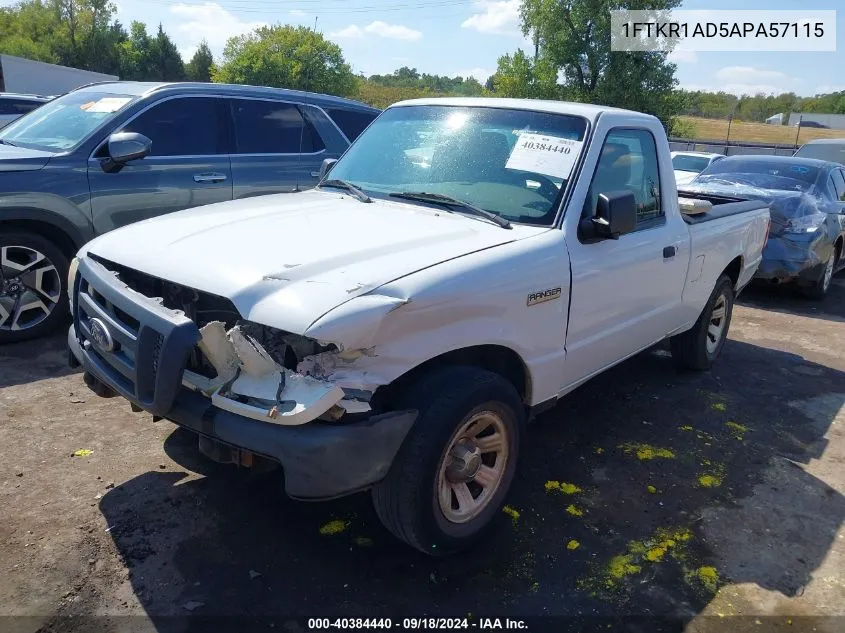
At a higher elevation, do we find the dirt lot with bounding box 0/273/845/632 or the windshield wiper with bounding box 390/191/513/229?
the windshield wiper with bounding box 390/191/513/229

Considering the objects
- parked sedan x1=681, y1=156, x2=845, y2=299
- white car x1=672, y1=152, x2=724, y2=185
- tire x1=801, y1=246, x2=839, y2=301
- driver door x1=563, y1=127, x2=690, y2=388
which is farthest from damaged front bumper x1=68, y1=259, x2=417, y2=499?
white car x1=672, y1=152, x2=724, y2=185

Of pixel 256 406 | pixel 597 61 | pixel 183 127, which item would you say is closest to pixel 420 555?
pixel 256 406

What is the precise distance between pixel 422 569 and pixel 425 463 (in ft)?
2.00

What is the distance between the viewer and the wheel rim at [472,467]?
2.84 m

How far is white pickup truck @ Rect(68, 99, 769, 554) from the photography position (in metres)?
2.40

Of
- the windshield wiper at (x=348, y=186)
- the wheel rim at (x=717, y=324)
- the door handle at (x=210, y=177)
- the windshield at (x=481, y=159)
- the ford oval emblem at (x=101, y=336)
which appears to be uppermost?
the windshield at (x=481, y=159)

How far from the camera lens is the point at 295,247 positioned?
283cm

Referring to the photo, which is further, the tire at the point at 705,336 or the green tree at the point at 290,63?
the green tree at the point at 290,63

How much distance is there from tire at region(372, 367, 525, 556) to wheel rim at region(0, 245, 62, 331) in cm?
371

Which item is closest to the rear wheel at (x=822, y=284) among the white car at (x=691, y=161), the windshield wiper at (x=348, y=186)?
the windshield wiper at (x=348, y=186)

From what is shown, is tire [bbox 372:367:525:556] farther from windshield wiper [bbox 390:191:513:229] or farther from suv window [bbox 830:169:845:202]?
suv window [bbox 830:169:845:202]

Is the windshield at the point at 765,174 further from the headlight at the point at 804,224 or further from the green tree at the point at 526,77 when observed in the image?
the green tree at the point at 526,77

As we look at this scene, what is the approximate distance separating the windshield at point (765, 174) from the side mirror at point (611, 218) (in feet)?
22.4

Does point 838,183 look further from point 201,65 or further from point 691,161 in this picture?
point 201,65
